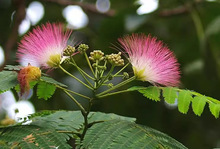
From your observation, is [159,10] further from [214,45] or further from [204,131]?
[204,131]

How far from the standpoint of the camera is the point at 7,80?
125 cm

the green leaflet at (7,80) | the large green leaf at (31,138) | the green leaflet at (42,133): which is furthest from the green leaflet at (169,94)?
the green leaflet at (7,80)

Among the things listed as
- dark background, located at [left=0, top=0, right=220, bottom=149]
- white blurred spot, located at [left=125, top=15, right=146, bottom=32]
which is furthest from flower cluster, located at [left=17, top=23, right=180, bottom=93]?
white blurred spot, located at [left=125, top=15, right=146, bottom=32]

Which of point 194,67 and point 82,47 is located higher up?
point 82,47

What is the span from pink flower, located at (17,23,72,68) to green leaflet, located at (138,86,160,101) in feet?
0.92

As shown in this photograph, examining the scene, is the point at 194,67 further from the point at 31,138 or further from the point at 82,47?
the point at 31,138

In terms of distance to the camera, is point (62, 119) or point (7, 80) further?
point (62, 119)

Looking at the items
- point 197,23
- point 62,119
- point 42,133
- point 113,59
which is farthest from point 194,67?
point 42,133

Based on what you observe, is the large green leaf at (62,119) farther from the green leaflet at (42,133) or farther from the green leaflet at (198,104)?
the green leaflet at (198,104)

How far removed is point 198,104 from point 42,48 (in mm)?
505

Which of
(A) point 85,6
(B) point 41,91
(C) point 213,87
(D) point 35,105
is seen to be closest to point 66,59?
(B) point 41,91

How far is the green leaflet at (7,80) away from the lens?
1.22 m

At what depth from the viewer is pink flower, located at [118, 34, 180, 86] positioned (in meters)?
1.31

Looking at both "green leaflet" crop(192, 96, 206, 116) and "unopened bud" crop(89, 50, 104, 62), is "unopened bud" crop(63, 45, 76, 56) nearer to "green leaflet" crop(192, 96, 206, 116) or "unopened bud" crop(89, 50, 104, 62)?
"unopened bud" crop(89, 50, 104, 62)
